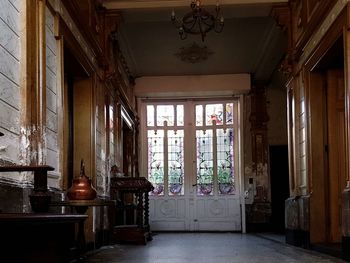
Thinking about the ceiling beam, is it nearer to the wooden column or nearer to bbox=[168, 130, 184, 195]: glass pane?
the wooden column

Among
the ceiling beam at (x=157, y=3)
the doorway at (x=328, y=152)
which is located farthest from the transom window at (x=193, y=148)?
the doorway at (x=328, y=152)

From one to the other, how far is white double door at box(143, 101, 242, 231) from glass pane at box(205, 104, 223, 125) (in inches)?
3.6

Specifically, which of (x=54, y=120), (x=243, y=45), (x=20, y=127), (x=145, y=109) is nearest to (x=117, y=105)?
(x=243, y=45)

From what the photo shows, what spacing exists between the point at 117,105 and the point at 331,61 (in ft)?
15.3

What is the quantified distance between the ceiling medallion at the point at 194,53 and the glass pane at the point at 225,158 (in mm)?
2601

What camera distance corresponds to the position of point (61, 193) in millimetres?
6426

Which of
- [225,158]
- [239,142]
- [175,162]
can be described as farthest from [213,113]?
[175,162]

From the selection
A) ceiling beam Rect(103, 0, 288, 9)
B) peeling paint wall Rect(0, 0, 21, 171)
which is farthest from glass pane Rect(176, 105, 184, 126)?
peeling paint wall Rect(0, 0, 21, 171)

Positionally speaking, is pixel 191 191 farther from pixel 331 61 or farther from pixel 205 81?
pixel 331 61

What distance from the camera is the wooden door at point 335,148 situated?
8461 millimetres

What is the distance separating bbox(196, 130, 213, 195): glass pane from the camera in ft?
49.9

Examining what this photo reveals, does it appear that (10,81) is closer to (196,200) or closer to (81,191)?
(81,191)

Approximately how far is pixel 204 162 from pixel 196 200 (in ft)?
3.15

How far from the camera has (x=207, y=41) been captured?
12.0m
